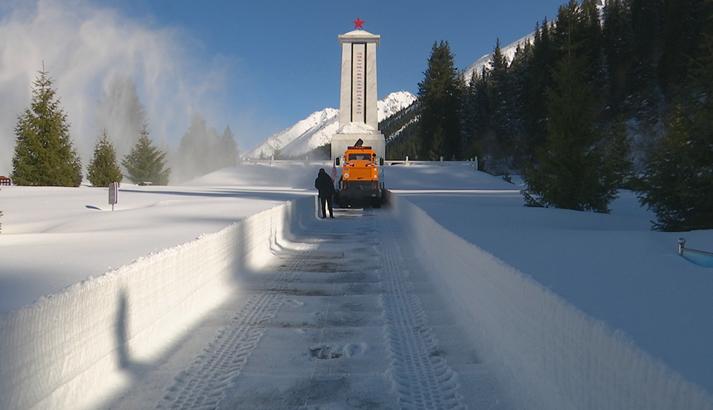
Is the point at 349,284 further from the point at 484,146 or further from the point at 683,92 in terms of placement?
the point at 484,146

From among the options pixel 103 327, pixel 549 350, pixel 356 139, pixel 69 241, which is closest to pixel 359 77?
pixel 356 139

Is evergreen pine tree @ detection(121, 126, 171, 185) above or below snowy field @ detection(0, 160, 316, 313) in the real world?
above

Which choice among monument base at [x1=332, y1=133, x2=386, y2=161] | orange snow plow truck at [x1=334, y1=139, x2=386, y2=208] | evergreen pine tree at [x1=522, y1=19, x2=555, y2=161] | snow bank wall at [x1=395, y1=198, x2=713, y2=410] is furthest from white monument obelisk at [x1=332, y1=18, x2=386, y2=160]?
snow bank wall at [x1=395, y1=198, x2=713, y2=410]

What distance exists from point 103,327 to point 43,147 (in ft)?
119

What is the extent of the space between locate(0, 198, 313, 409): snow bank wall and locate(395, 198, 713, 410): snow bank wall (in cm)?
322

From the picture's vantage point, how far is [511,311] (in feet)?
16.1

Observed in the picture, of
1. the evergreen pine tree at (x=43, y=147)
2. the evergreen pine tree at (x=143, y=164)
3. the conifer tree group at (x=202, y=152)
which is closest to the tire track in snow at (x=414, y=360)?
the evergreen pine tree at (x=43, y=147)

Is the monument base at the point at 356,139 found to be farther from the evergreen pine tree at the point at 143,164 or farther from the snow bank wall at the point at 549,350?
the snow bank wall at the point at 549,350

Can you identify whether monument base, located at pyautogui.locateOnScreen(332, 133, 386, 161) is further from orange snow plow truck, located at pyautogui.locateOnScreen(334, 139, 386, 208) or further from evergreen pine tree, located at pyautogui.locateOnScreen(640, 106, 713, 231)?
evergreen pine tree, located at pyautogui.locateOnScreen(640, 106, 713, 231)

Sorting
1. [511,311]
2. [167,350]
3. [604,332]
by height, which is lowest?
[167,350]

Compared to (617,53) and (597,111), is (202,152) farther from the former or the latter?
(597,111)

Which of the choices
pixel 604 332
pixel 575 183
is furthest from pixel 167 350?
pixel 575 183

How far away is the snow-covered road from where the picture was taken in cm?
455

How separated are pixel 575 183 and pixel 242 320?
14211 mm
